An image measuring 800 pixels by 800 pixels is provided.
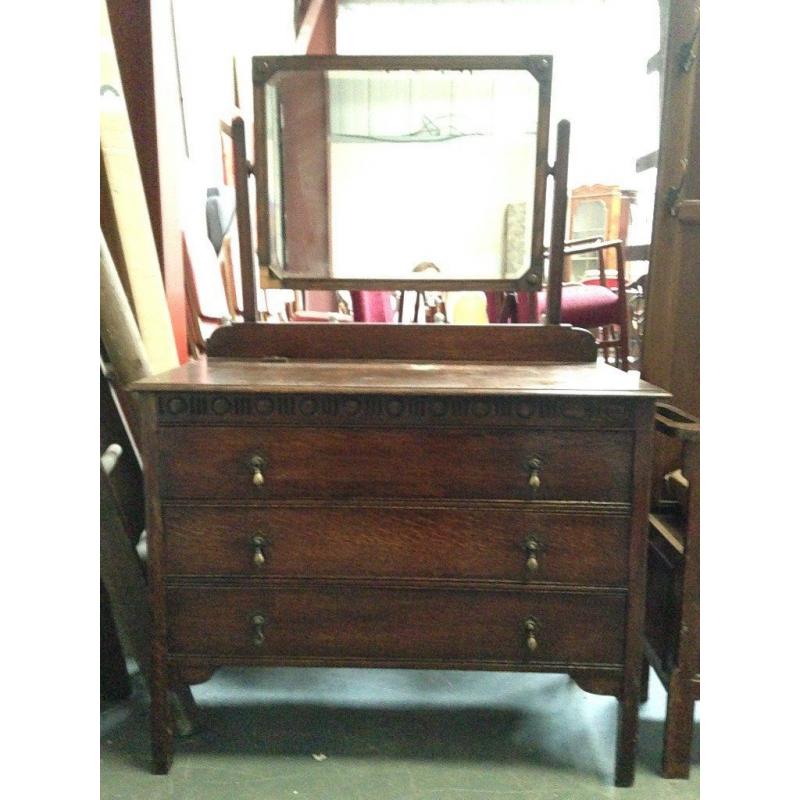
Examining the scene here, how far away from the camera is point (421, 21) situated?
16.2ft

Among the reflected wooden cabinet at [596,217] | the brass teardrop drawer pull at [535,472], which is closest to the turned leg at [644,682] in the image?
the brass teardrop drawer pull at [535,472]

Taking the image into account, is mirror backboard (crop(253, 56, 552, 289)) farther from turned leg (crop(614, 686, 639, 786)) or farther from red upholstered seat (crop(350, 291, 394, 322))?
turned leg (crop(614, 686, 639, 786))

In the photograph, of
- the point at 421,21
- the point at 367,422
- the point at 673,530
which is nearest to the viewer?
the point at 367,422

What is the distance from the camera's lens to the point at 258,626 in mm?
1345

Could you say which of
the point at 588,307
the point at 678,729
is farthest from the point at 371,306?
the point at 678,729

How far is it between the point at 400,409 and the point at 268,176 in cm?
79

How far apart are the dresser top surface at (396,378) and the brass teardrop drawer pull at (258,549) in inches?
11.7

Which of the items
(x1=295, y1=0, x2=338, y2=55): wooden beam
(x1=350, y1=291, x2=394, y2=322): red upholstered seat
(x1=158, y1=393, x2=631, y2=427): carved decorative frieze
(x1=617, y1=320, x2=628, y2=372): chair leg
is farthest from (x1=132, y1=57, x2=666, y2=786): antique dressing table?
(x1=295, y1=0, x2=338, y2=55): wooden beam

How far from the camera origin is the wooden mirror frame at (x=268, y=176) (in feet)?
5.34

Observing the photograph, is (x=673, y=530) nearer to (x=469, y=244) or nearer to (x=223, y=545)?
(x=469, y=244)

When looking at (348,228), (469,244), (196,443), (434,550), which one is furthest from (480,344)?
(196,443)

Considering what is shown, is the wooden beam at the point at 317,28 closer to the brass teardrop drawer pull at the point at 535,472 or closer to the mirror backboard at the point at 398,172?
the mirror backboard at the point at 398,172

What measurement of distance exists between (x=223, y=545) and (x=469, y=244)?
3.08ft

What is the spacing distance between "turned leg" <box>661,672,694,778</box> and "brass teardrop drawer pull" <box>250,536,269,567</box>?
876 millimetres
